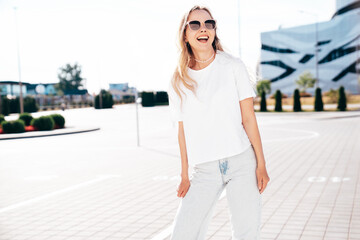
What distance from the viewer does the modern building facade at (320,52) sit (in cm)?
8219

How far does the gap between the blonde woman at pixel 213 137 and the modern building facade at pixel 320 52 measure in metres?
75.2

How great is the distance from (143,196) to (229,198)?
4509 mm

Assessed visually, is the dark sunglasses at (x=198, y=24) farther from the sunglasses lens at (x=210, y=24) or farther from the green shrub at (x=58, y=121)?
the green shrub at (x=58, y=121)

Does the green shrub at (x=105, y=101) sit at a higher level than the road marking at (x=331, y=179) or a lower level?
higher

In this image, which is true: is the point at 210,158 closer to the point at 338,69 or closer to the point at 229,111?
the point at 229,111

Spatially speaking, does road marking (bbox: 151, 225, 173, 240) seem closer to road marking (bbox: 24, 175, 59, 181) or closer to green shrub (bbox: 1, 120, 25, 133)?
road marking (bbox: 24, 175, 59, 181)

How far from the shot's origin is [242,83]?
8.51 feet

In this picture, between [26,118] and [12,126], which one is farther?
[26,118]

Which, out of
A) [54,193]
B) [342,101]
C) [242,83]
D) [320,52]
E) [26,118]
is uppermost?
[320,52]

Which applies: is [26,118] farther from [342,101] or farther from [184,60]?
[342,101]

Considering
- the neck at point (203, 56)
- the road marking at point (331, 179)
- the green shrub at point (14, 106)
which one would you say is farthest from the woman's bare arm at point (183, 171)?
the green shrub at point (14, 106)

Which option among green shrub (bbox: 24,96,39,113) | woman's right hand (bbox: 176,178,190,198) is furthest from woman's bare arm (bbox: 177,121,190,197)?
green shrub (bbox: 24,96,39,113)

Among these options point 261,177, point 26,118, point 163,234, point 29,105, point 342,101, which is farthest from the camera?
point 29,105

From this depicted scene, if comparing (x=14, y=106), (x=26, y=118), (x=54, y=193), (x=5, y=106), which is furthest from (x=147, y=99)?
(x=54, y=193)
